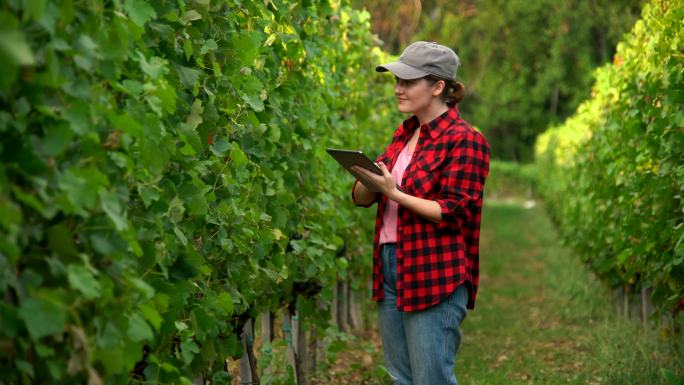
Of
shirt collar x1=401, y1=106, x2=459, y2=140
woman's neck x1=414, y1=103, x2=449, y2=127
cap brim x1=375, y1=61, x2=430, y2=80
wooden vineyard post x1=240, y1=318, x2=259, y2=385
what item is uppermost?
cap brim x1=375, y1=61, x2=430, y2=80

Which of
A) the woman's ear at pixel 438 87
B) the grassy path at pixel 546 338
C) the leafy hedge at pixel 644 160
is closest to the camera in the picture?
the woman's ear at pixel 438 87

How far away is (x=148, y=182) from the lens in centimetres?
A: 297

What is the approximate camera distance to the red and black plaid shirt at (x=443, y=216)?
12.9 ft

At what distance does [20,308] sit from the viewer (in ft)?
7.30

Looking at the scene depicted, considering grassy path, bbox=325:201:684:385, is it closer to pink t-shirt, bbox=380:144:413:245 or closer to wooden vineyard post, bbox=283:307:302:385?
wooden vineyard post, bbox=283:307:302:385

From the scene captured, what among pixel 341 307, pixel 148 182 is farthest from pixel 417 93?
pixel 341 307

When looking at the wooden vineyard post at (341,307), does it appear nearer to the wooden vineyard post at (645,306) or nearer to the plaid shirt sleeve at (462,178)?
the wooden vineyard post at (645,306)

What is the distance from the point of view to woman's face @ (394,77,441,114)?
407 centimetres

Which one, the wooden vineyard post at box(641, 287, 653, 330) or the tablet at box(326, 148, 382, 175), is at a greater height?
the tablet at box(326, 148, 382, 175)

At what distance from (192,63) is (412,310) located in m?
1.29

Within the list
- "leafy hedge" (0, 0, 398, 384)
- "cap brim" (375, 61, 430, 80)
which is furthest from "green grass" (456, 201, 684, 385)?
"leafy hedge" (0, 0, 398, 384)

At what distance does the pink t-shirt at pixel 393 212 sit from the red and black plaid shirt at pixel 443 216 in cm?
6

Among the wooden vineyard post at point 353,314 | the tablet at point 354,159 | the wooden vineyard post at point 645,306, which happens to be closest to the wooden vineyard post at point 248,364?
the tablet at point 354,159

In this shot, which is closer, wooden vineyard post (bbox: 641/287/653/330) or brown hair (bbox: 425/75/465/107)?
brown hair (bbox: 425/75/465/107)
